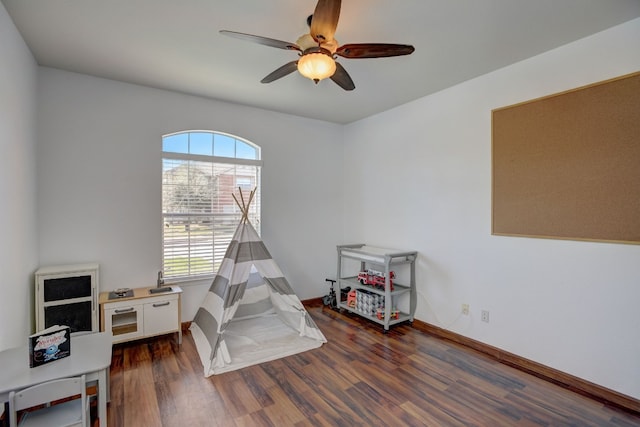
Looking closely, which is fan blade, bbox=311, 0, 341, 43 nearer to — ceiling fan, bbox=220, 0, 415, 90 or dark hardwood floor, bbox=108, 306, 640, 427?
ceiling fan, bbox=220, 0, 415, 90

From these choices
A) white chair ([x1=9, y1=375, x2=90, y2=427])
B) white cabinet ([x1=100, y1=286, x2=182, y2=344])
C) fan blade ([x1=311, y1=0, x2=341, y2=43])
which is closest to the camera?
white chair ([x1=9, y1=375, x2=90, y2=427])

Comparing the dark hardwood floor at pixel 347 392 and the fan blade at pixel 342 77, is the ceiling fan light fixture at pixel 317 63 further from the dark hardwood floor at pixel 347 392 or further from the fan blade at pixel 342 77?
the dark hardwood floor at pixel 347 392

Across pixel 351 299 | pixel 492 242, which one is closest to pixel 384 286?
pixel 351 299

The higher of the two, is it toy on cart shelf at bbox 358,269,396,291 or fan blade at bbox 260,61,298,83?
fan blade at bbox 260,61,298,83

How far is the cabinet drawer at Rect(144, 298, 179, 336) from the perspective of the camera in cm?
312

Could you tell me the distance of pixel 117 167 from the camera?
332 centimetres

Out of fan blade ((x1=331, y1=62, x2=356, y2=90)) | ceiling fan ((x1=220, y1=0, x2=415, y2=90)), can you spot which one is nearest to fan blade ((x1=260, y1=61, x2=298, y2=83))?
ceiling fan ((x1=220, y1=0, x2=415, y2=90))

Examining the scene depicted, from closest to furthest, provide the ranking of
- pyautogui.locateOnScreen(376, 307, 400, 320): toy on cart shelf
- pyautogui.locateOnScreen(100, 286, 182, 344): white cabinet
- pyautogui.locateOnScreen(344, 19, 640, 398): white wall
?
pyautogui.locateOnScreen(344, 19, 640, 398): white wall, pyautogui.locateOnScreen(100, 286, 182, 344): white cabinet, pyautogui.locateOnScreen(376, 307, 400, 320): toy on cart shelf

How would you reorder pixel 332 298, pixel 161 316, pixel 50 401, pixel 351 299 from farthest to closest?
pixel 332 298
pixel 351 299
pixel 161 316
pixel 50 401

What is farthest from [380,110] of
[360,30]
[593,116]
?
[593,116]

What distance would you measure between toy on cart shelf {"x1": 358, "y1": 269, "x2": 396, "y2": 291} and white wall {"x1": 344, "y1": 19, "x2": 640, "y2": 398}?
1.27 ft

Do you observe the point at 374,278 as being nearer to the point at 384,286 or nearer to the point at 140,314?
the point at 384,286

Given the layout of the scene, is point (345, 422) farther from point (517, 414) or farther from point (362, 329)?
point (362, 329)

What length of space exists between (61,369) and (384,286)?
3007 millimetres
